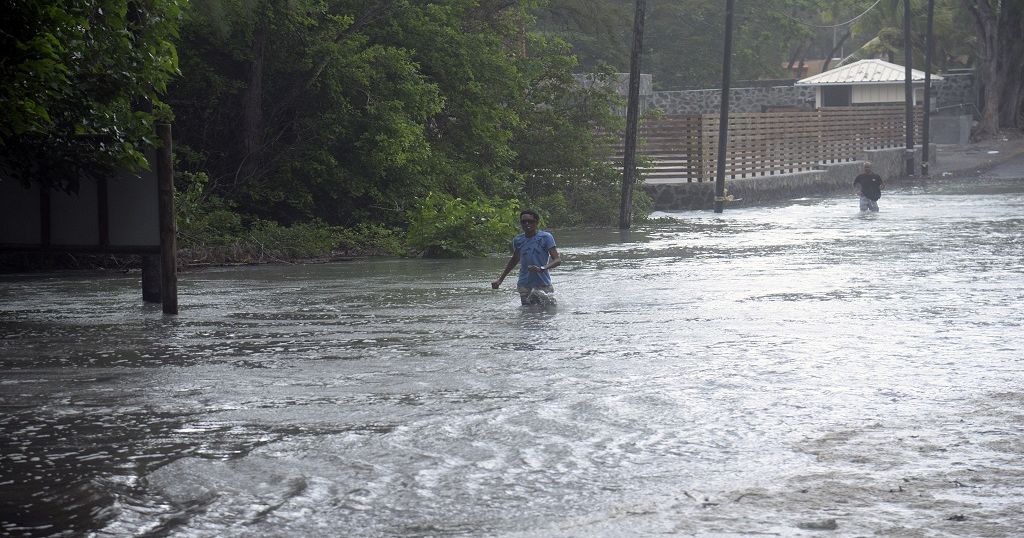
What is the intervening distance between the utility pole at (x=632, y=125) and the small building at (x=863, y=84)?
35969 millimetres

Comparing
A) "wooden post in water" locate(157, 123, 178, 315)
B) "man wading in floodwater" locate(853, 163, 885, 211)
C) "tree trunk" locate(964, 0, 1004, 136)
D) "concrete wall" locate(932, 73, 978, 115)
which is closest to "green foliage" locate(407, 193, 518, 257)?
"wooden post in water" locate(157, 123, 178, 315)

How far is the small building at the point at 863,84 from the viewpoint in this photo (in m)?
66.8

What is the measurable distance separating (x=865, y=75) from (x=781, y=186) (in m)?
22.8

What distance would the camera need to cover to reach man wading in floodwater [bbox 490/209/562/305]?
633 inches

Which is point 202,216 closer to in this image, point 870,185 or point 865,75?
point 870,185

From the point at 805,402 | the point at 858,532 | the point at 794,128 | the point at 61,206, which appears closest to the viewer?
the point at 858,532

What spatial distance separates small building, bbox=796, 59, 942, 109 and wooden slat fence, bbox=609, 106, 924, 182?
6.46 meters

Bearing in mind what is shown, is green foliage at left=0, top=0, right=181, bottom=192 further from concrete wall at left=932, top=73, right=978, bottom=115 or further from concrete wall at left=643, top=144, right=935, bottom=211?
concrete wall at left=932, top=73, right=978, bottom=115

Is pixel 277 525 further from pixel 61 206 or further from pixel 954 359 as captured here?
pixel 61 206

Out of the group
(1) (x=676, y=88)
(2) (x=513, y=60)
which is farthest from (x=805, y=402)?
(1) (x=676, y=88)

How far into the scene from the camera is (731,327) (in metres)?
14.3

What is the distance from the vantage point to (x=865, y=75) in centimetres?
6731

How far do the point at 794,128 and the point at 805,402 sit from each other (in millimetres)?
41180

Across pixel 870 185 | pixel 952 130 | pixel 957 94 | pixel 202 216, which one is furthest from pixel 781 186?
pixel 957 94
